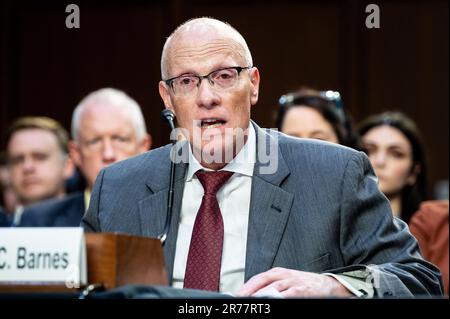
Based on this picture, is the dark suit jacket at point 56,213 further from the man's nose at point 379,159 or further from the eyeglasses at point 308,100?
the man's nose at point 379,159

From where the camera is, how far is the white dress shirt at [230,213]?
2.33 m

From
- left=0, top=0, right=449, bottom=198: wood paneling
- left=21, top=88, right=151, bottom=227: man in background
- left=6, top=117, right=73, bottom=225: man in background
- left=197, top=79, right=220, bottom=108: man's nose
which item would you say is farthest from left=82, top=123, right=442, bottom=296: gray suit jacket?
left=0, top=0, right=449, bottom=198: wood paneling

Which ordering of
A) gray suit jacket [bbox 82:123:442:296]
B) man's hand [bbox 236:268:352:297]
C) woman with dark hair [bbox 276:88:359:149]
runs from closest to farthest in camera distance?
man's hand [bbox 236:268:352:297] < gray suit jacket [bbox 82:123:442:296] < woman with dark hair [bbox 276:88:359:149]

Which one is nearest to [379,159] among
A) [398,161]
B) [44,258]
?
[398,161]

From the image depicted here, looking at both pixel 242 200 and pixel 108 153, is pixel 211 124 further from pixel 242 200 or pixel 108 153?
pixel 108 153

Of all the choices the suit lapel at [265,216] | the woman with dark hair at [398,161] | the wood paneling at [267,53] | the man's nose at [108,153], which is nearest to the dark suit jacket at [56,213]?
the man's nose at [108,153]

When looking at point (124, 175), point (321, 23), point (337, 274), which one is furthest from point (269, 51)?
point (337, 274)

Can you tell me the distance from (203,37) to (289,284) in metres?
0.75

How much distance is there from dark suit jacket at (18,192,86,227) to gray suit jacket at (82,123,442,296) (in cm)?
142

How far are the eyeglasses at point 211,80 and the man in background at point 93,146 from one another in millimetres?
1478

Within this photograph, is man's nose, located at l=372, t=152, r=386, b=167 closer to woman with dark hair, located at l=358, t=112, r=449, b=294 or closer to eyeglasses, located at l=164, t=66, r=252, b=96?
woman with dark hair, located at l=358, t=112, r=449, b=294

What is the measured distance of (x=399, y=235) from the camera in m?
2.32

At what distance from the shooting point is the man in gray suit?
2314 mm
